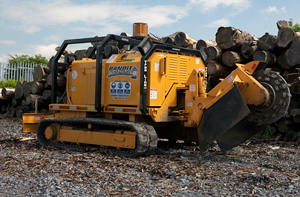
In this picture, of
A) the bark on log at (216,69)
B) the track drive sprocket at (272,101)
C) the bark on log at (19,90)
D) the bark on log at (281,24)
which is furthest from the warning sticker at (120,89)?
the bark on log at (19,90)

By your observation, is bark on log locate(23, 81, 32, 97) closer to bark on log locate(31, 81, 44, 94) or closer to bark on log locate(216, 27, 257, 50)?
bark on log locate(31, 81, 44, 94)

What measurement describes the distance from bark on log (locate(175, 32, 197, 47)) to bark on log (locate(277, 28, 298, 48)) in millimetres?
2492

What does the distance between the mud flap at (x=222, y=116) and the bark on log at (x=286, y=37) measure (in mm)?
3838

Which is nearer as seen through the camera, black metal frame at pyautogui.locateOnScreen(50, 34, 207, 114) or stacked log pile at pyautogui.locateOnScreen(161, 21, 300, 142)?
black metal frame at pyautogui.locateOnScreen(50, 34, 207, 114)

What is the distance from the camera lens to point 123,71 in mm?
7945

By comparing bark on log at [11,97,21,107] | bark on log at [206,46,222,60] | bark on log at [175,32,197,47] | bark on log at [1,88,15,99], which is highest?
bark on log at [175,32,197,47]

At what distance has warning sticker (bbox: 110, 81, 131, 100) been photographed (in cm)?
790

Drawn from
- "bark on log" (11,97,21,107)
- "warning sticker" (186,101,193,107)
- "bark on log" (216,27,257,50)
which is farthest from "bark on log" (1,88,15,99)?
"warning sticker" (186,101,193,107)

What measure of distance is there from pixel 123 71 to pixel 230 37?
12.6 feet

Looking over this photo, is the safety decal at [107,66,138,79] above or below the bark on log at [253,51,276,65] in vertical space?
below

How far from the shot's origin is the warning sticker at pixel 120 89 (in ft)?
25.9

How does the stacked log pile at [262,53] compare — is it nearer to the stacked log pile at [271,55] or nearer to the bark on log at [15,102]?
the stacked log pile at [271,55]

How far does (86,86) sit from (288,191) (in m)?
5.22

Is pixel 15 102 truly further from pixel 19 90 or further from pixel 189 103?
pixel 189 103
